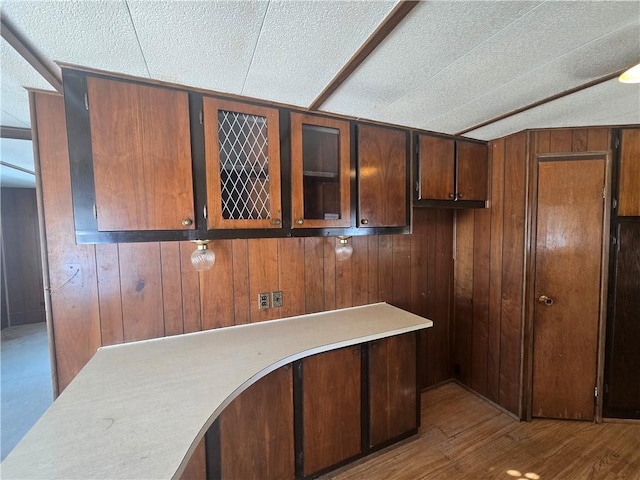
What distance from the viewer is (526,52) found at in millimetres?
1111

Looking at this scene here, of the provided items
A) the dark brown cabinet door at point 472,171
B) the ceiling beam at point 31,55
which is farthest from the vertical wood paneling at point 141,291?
the dark brown cabinet door at point 472,171

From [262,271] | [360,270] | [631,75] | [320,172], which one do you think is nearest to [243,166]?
[320,172]

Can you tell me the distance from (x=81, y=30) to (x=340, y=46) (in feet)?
3.04

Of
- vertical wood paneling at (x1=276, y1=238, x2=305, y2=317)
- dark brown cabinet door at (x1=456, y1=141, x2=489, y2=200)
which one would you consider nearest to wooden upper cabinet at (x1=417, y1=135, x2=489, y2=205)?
dark brown cabinet door at (x1=456, y1=141, x2=489, y2=200)

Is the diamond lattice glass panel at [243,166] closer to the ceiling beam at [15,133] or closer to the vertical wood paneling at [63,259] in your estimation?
the vertical wood paneling at [63,259]

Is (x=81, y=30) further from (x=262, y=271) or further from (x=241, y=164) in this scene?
(x=262, y=271)

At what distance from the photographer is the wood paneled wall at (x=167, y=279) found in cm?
139

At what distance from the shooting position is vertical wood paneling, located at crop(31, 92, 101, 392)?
4.44 feet

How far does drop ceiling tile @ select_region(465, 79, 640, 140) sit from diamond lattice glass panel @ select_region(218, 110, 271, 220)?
1.67m

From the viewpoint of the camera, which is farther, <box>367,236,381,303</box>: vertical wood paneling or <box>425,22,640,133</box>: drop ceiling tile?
<box>367,236,381,303</box>: vertical wood paneling

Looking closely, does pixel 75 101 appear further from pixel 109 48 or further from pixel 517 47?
pixel 517 47

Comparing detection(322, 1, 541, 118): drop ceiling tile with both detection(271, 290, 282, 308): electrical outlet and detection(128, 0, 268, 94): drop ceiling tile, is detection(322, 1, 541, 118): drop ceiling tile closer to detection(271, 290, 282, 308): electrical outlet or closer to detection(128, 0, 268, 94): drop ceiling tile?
detection(128, 0, 268, 94): drop ceiling tile

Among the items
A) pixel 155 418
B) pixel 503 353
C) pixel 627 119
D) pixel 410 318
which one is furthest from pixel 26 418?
pixel 627 119

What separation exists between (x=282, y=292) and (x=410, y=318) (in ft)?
3.06
